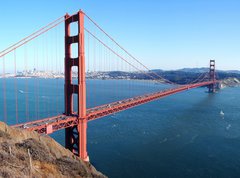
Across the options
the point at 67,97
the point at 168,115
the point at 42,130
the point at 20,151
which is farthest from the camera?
the point at 168,115

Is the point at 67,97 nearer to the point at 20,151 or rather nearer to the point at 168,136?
the point at 20,151

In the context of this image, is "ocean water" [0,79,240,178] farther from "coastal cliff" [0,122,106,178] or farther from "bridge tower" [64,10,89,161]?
"coastal cliff" [0,122,106,178]

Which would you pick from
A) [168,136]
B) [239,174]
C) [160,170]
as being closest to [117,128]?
[168,136]

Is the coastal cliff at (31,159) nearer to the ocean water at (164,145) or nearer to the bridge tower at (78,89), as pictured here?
the bridge tower at (78,89)

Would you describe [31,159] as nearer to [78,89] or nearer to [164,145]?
[78,89]

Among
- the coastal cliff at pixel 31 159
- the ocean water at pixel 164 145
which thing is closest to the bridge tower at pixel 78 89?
the ocean water at pixel 164 145
